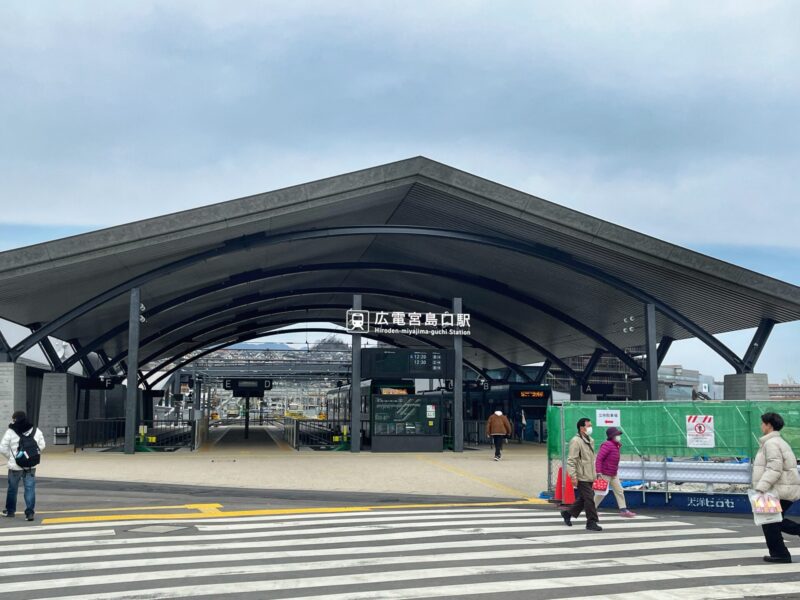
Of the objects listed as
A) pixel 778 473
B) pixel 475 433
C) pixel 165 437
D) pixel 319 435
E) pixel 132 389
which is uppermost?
pixel 132 389

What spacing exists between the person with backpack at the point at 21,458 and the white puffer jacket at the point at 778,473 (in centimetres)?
982

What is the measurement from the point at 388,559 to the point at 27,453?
252 inches

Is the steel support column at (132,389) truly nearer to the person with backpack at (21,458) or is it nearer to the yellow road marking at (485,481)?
the yellow road marking at (485,481)

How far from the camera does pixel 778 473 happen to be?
849cm


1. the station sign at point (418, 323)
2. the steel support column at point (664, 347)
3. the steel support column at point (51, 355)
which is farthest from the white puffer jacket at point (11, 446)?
the steel support column at point (664, 347)

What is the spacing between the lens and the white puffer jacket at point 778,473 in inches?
334

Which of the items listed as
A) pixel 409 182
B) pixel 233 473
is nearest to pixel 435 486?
pixel 233 473

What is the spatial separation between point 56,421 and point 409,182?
18.7 meters

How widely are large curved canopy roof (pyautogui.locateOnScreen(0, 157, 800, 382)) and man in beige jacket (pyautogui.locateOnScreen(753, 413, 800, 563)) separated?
19.9 meters

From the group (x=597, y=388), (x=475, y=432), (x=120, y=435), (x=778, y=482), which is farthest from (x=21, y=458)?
(x=597, y=388)

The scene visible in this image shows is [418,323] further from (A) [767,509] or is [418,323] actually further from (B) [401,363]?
(A) [767,509]

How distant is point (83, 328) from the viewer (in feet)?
133

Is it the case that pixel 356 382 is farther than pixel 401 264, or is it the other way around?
pixel 401 264

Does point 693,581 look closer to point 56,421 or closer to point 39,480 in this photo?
point 39,480
